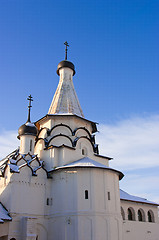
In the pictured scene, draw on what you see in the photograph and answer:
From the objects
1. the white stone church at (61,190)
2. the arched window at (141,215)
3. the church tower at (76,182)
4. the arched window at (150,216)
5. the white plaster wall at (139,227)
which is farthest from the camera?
the arched window at (150,216)

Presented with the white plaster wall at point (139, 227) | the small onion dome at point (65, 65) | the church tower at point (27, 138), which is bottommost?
the white plaster wall at point (139, 227)

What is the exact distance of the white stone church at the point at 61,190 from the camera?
13.1 m

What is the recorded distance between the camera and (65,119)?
1752 centimetres

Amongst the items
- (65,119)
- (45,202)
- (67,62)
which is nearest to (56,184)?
(45,202)

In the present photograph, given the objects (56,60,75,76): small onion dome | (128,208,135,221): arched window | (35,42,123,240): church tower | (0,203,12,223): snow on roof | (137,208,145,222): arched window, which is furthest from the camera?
(56,60,75,76): small onion dome

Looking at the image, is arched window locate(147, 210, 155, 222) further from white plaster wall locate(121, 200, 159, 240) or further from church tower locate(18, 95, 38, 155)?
church tower locate(18, 95, 38, 155)

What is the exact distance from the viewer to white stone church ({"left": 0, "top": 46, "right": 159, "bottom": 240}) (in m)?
13.1

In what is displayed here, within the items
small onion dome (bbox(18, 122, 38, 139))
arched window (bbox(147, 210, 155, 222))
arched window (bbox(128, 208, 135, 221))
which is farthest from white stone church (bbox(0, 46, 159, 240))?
arched window (bbox(147, 210, 155, 222))

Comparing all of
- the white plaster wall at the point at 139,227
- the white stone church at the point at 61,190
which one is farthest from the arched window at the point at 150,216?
the white stone church at the point at 61,190

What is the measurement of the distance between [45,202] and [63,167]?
2.31 metres

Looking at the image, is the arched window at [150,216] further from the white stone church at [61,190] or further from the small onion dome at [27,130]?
the small onion dome at [27,130]

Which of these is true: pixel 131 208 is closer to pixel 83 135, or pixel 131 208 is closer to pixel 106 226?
pixel 106 226

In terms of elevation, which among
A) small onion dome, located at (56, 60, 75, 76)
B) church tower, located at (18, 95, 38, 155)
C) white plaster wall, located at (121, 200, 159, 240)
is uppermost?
small onion dome, located at (56, 60, 75, 76)

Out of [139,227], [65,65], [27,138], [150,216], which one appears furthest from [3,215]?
[65,65]
